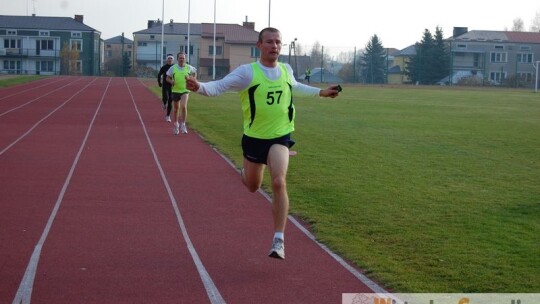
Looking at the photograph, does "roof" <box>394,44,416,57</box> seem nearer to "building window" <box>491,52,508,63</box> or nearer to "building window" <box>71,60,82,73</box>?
"building window" <box>491,52,508,63</box>

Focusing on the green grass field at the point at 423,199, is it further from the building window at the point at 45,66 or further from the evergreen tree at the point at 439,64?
the building window at the point at 45,66

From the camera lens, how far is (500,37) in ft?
341

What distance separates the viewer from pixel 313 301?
7035 millimetres

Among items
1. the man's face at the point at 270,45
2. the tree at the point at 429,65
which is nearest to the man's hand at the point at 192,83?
the man's face at the point at 270,45

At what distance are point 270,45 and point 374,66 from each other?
83908 millimetres

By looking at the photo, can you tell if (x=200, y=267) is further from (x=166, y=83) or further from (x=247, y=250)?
(x=166, y=83)

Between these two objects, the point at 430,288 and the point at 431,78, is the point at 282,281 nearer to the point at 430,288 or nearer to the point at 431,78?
the point at 430,288

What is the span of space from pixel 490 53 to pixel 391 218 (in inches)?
3555

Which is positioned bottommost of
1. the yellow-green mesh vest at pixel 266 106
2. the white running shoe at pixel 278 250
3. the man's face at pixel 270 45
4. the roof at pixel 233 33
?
the white running shoe at pixel 278 250

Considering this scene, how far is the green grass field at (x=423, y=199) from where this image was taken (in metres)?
8.15

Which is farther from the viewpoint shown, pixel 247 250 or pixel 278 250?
pixel 247 250

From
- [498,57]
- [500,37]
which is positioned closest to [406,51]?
[500,37]

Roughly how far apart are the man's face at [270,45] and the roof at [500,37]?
9402 cm

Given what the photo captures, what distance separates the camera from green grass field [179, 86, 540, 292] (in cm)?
815
